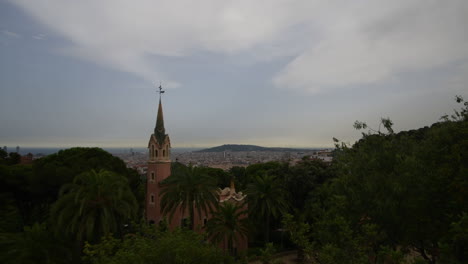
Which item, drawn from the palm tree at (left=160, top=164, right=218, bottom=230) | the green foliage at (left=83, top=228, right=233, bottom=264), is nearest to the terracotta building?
the palm tree at (left=160, top=164, right=218, bottom=230)

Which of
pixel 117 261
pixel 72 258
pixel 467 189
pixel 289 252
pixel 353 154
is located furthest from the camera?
pixel 289 252

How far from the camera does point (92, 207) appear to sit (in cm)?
1548

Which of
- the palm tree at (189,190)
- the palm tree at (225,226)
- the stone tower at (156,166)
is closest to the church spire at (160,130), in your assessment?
the stone tower at (156,166)

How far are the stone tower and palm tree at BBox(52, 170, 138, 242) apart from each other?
938 centimetres

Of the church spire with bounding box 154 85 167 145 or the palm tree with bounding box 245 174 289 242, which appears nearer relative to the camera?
the palm tree with bounding box 245 174 289 242

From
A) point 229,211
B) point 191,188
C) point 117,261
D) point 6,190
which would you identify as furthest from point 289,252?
point 6,190

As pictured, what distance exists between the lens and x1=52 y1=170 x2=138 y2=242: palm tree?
49.3 ft

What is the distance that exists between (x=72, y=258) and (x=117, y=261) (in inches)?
419

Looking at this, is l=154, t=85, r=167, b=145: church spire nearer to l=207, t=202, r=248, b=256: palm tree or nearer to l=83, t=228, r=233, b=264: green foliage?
l=207, t=202, r=248, b=256: palm tree

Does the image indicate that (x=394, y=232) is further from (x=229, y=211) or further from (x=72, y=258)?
(x=72, y=258)

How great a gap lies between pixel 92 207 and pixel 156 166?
10334 mm

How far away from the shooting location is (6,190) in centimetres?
2567

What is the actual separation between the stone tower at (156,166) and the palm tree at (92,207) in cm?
938

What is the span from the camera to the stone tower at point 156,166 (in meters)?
25.5
